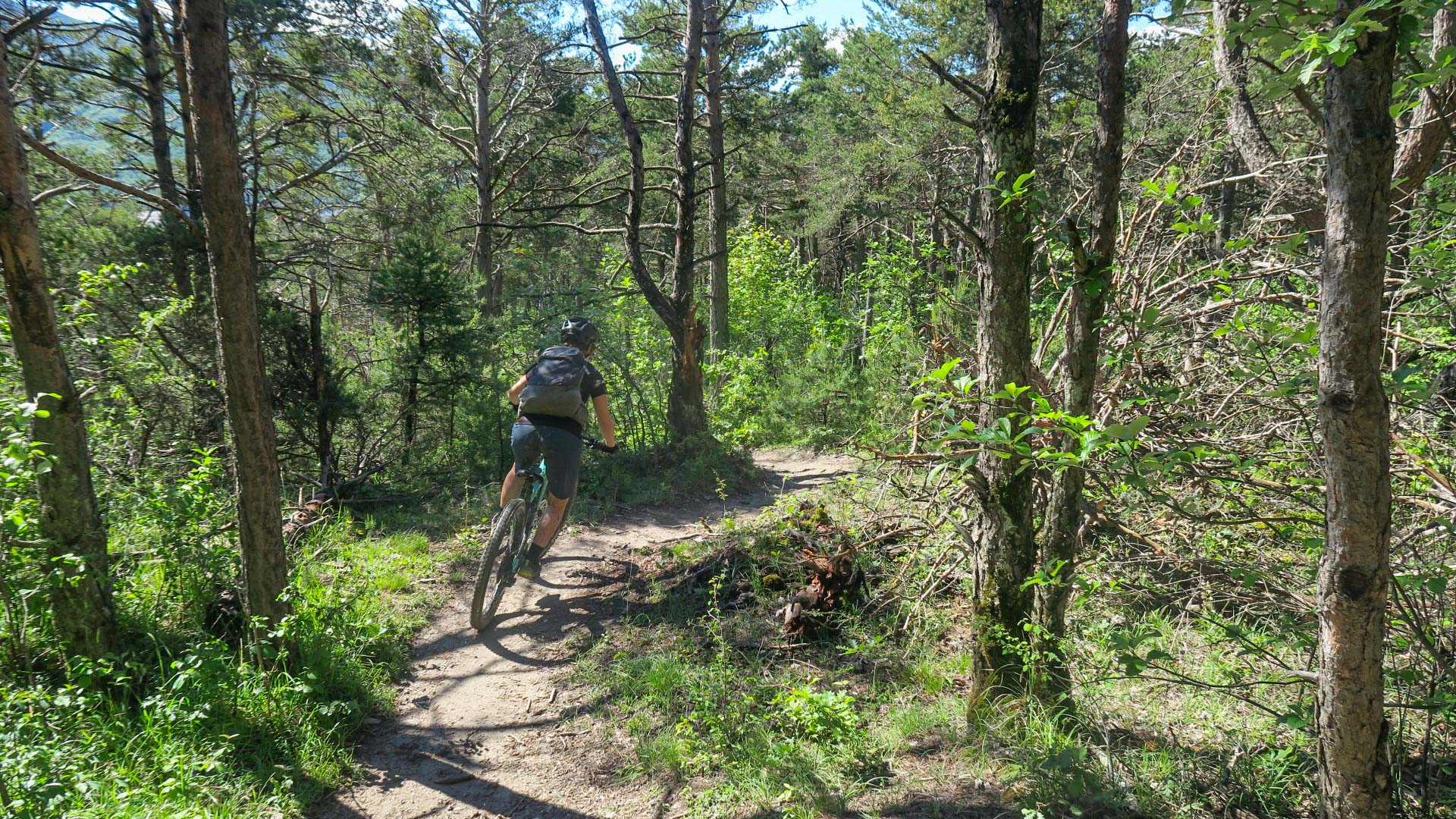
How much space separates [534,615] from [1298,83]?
5.70m

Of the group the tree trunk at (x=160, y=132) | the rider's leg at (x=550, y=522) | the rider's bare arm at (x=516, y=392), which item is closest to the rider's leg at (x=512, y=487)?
the rider's leg at (x=550, y=522)

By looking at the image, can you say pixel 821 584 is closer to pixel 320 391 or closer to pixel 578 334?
pixel 578 334

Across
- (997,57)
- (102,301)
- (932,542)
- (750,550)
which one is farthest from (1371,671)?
(102,301)

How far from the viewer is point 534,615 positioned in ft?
20.0

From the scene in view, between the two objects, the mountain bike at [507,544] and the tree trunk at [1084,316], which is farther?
the mountain bike at [507,544]

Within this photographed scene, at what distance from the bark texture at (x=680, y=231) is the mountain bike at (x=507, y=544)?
440 centimetres

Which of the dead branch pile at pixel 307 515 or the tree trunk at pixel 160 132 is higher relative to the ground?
the tree trunk at pixel 160 132

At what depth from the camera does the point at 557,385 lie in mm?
5738

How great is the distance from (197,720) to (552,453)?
2.67 m

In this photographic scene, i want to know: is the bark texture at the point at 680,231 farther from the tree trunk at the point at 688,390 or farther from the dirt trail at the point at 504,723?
the dirt trail at the point at 504,723

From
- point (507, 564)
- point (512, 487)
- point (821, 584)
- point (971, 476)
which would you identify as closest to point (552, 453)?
point (512, 487)

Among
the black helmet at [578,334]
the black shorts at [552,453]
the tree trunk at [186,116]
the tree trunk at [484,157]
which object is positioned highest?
the tree trunk at [484,157]

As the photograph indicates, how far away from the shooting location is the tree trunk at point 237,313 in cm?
404

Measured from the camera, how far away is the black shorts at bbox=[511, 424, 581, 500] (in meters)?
5.79
